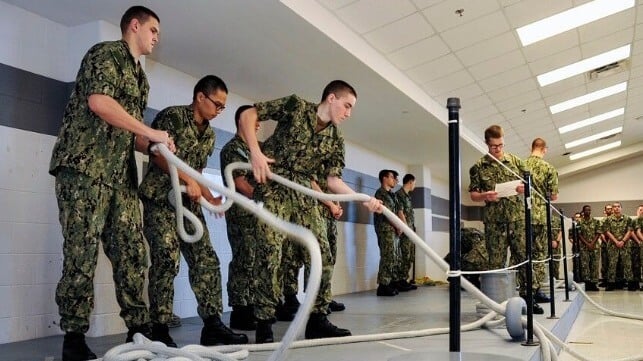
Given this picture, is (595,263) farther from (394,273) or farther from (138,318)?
(138,318)

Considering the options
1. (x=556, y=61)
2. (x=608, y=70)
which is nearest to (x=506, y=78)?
(x=556, y=61)

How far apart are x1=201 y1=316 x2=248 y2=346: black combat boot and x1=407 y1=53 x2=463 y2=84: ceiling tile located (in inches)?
139

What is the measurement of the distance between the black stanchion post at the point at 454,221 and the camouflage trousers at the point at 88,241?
1.31m

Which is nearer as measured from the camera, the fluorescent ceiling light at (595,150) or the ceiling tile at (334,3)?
the ceiling tile at (334,3)

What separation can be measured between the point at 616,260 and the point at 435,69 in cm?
584

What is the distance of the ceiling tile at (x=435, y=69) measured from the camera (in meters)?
5.42

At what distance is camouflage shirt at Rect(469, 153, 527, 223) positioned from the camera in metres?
4.04

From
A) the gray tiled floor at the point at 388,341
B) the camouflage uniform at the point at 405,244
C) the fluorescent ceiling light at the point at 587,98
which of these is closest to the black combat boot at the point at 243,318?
the gray tiled floor at the point at 388,341

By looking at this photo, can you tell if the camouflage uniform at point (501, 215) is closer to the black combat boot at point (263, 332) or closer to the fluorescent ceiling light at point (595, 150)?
the black combat boot at point (263, 332)

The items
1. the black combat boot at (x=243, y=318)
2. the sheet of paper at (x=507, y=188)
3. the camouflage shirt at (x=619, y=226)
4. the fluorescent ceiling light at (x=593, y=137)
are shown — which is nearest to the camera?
the black combat boot at (x=243, y=318)

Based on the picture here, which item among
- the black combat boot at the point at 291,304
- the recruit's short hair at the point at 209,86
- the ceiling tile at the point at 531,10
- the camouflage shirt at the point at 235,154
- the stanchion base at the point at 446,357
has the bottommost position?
the black combat boot at the point at 291,304

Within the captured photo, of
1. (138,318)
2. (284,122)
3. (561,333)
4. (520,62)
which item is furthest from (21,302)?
(520,62)

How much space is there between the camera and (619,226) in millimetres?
9398

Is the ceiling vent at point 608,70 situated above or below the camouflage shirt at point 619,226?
above
